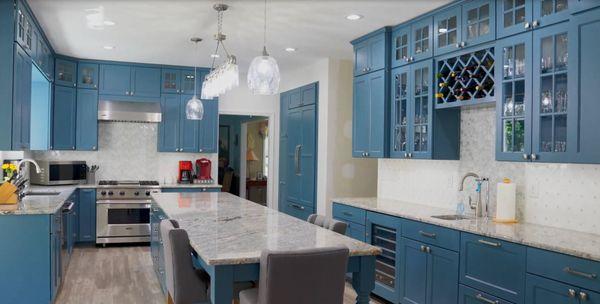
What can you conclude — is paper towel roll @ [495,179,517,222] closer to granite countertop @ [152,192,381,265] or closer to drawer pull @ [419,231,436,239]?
drawer pull @ [419,231,436,239]

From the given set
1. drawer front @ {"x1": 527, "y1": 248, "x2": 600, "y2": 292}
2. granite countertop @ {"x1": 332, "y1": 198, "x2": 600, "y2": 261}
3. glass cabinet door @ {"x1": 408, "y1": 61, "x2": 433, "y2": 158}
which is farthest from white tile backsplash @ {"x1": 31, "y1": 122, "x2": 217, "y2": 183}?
drawer front @ {"x1": 527, "y1": 248, "x2": 600, "y2": 292}

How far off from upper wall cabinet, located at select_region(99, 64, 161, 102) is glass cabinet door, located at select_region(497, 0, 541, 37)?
521cm

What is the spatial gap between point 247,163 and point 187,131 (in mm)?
2889

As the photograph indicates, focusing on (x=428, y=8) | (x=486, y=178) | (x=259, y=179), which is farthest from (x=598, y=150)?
(x=259, y=179)

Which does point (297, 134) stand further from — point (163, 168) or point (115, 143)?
point (115, 143)

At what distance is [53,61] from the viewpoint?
6.73m

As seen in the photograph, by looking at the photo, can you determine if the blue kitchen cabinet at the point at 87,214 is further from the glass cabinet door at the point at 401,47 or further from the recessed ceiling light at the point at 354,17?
the glass cabinet door at the point at 401,47

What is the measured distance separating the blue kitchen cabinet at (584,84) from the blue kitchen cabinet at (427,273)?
3.79 ft

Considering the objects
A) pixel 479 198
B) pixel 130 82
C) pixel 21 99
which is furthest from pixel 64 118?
pixel 479 198

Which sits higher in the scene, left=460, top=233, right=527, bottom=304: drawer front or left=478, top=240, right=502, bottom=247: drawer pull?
left=478, top=240, right=502, bottom=247: drawer pull

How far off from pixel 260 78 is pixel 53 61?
14.9 feet

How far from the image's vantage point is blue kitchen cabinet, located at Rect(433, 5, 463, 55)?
4098 mm

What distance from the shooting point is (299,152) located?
7238 mm

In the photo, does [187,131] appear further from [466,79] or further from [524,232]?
[524,232]
